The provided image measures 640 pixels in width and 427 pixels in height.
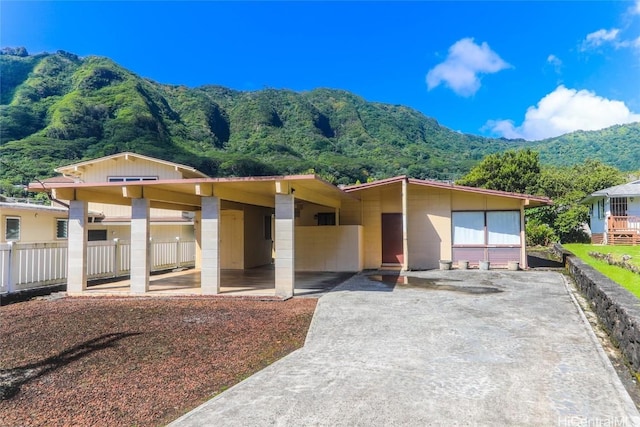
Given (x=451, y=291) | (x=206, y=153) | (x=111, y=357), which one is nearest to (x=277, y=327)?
(x=111, y=357)

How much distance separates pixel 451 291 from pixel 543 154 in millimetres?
64666

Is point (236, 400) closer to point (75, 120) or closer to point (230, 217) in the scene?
point (230, 217)

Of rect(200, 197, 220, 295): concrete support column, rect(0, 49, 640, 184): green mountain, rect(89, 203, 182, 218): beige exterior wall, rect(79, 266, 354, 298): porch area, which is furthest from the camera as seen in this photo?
rect(0, 49, 640, 184): green mountain

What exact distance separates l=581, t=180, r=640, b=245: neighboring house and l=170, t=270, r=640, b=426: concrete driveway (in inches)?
718

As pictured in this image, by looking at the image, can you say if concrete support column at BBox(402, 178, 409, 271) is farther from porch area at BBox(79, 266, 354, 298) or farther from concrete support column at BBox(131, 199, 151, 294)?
concrete support column at BBox(131, 199, 151, 294)

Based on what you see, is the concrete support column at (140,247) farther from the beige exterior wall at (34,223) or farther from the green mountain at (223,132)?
the green mountain at (223,132)

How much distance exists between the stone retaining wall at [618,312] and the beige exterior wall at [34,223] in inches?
550

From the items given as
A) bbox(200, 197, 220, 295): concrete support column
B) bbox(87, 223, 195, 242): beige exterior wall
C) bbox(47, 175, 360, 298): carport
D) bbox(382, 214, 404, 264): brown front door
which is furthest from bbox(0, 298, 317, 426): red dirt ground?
bbox(87, 223, 195, 242): beige exterior wall

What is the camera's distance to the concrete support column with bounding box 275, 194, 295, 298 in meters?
8.84

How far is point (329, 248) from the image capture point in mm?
14375

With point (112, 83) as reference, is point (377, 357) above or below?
below

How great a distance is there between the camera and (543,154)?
63.6m

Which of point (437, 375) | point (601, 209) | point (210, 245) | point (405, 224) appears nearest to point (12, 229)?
point (210, 245)

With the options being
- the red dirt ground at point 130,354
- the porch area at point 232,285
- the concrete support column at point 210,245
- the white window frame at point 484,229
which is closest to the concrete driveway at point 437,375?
the red dirt ground at point 130,354
